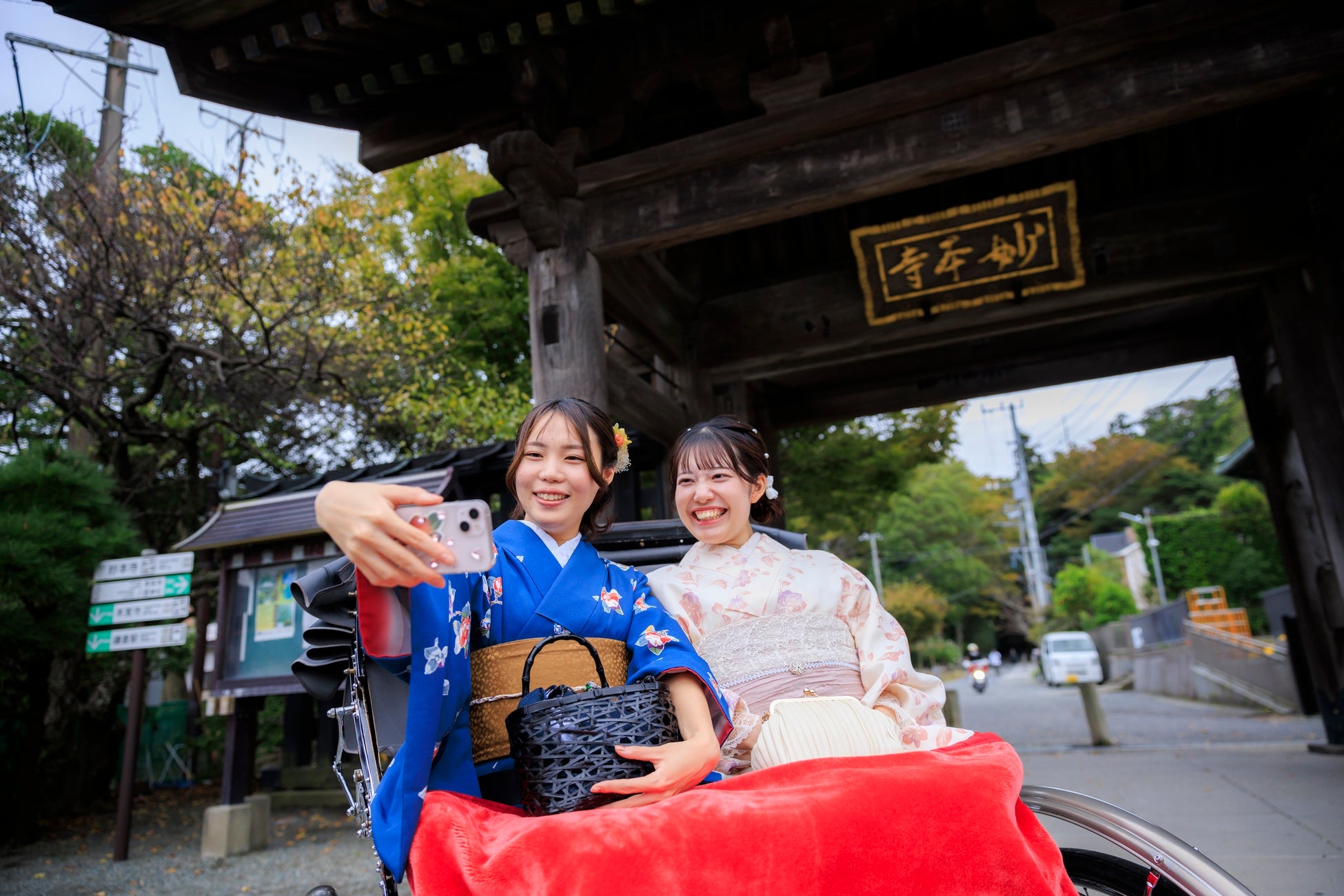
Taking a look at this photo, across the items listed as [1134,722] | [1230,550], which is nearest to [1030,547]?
[1230,550]

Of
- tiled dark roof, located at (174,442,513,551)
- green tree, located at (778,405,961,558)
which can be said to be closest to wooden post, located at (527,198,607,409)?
tiled dark roof, located at (174,442,513,551)

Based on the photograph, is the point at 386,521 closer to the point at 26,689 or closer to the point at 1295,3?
the point at 1295,3

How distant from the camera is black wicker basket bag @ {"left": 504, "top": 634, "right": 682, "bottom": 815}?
132 centimetres

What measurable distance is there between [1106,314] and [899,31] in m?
2.54

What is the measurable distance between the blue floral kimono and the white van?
2139 cm

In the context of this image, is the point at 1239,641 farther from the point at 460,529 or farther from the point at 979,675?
the point at 460,529

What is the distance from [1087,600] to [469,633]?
3032 cm

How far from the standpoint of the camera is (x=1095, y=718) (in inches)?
331

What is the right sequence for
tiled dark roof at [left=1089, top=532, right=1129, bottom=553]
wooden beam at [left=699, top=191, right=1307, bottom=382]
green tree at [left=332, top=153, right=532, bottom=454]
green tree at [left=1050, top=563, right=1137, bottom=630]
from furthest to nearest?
tiled dark roof at [left=1089, top=532, right=1129, bottom=553] < green tree at [left=1050, top=563, right=1137, bottom=630] < green tree at [left=332, top=153, right=532, bottom=454] < wooden beam at [left=699, top=191, right=1307, bottom=382]

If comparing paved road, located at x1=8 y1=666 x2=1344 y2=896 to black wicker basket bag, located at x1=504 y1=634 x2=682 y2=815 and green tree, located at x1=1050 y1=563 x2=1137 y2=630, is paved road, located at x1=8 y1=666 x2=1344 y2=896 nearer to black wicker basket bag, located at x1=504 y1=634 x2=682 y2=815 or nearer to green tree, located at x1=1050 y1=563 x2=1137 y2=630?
black wicker basket bag, located at x1=504 y1=634 x2=682 y2=815

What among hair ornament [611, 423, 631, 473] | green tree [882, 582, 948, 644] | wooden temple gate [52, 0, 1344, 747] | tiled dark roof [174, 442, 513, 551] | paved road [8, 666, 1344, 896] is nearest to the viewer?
hair ornament [611, 423, 631, 473]

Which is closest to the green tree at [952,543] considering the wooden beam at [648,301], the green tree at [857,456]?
the green tree at [857,456]

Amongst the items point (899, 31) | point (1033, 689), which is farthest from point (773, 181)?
point (1033, 689)

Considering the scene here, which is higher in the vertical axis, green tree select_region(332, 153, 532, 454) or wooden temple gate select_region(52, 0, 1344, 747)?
green tree select_region(332, 153, 532, 454)
